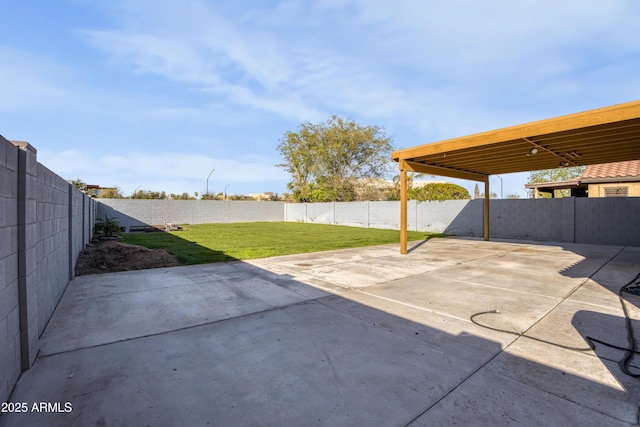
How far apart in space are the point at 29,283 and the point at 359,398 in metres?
2.76

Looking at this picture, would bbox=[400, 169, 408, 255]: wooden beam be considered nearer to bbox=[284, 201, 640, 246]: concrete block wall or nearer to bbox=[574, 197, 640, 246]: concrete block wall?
bbox=[284, 201, 640, 246]: concrete block wall

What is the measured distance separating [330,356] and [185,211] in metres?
21.5

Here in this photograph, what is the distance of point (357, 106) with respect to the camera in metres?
20.5

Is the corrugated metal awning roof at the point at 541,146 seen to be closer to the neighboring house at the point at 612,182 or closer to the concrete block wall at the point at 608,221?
the concrete block wall at the point at 608,221

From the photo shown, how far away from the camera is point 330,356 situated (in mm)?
2645

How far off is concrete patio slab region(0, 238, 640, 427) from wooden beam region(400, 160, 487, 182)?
4.64m

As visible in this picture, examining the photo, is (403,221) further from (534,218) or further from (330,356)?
(534,218)

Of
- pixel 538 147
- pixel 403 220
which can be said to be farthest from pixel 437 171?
pixel 538 147

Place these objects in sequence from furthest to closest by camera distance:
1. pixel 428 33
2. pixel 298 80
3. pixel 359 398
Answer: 1. pixel 298 80
2. pixel 428 33
3. pixel 359 398

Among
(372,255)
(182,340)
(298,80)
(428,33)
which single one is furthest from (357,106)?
(182,340)

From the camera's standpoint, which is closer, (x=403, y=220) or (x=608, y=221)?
(x=403, y=220)

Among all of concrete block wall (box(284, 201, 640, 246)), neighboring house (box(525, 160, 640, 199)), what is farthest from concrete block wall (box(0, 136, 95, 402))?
neighboring house (box(525, 160, 640, 199))

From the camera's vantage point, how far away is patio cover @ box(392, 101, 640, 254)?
566cm

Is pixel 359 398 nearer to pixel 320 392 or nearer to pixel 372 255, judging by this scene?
pixel 320 392
